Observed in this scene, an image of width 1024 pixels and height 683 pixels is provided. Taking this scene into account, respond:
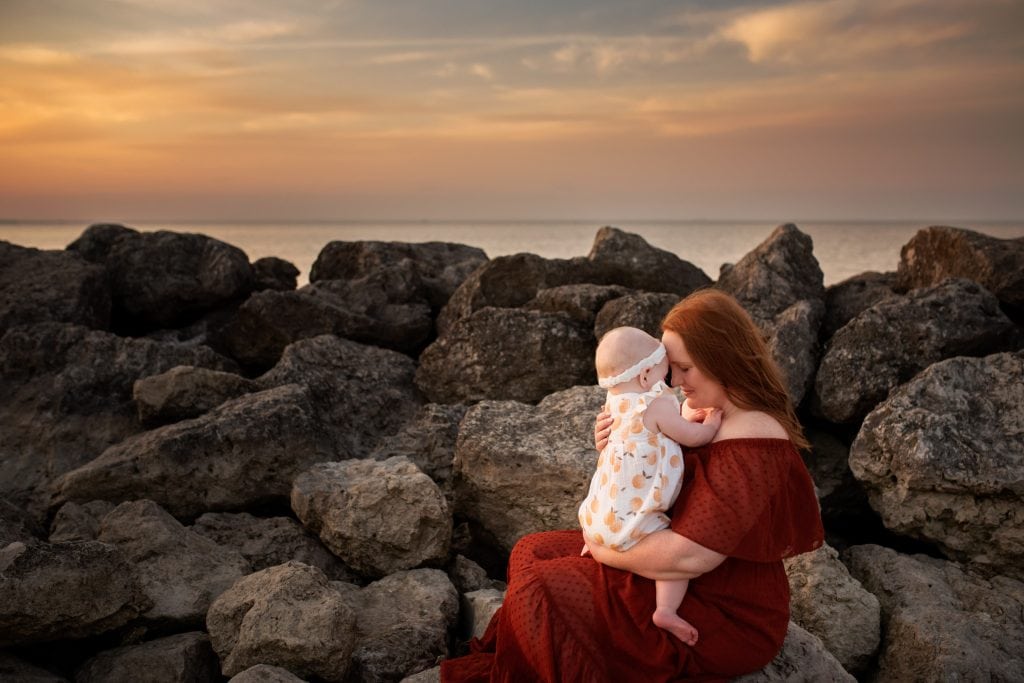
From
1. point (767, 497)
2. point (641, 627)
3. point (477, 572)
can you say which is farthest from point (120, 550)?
point (767, 497)

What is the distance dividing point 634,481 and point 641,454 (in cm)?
13

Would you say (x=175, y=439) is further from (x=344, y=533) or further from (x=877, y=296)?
(x=877, y=296)

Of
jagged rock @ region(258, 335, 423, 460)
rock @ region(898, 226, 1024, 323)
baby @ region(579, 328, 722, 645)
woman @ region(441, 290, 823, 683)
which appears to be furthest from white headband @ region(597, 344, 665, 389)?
rock @ region(898, 226, 1024, 323)

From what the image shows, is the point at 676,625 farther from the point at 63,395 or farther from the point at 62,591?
the point at 63,395

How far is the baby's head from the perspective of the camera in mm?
3943

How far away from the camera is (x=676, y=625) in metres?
3.78

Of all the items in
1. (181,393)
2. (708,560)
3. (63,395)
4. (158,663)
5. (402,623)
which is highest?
(708,560)

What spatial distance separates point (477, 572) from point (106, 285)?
21.9 feet

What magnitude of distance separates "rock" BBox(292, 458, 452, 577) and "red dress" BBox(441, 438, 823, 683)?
2015 mm

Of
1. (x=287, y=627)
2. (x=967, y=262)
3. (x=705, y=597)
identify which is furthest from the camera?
(x=967, y=262)

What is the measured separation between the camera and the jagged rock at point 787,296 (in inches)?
295

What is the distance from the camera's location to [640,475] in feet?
12.7

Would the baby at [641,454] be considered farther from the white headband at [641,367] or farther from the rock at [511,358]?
the rock at [511,358]

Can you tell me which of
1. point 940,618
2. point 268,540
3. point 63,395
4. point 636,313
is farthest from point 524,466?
point 63,395
